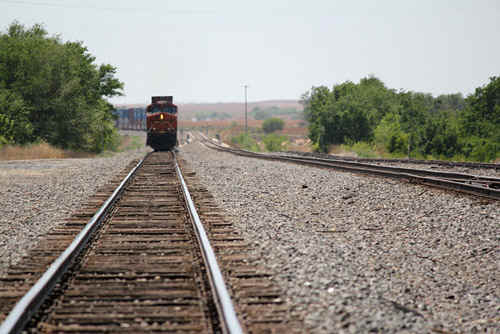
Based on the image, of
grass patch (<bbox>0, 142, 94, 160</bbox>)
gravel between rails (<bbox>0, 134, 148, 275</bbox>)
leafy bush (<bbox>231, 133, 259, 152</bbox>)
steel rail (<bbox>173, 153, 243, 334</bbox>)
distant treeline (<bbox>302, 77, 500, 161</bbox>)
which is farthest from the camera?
leafy bush (<bbox>231, 133, 259, 152</bbox>)

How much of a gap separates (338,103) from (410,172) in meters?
35.7

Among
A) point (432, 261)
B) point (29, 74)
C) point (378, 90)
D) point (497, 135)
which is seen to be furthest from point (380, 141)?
point (432, 261)

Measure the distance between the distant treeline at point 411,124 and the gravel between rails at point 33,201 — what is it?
21068 mm

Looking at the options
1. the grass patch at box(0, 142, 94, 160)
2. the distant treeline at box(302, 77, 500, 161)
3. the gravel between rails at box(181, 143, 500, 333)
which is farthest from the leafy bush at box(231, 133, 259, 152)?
the gravel between rails at box(181, 143, 500, 333)

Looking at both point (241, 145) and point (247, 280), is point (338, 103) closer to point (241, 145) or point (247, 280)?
point (241, 145)

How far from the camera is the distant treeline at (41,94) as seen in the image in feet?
96.2

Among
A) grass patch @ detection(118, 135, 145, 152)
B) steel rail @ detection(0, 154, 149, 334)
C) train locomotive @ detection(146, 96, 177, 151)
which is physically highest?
train locomotive @ detection(146, 96, 177, 151)

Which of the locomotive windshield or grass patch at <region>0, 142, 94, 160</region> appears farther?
the locomotive windshield

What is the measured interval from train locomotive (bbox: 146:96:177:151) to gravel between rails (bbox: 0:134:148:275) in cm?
1295

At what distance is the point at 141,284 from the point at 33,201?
6991 millimetres

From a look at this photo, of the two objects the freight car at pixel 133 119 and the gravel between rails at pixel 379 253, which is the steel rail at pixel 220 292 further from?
the freight car at pixel 133 119

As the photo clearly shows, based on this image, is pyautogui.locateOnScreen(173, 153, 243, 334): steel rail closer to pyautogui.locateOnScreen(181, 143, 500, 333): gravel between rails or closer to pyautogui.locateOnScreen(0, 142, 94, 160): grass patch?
pyautogui.locateOnScreen(181, 143, 500, 333): gravel between rails

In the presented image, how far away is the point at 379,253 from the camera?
6.33m

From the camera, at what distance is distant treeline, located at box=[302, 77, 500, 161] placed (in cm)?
3578
